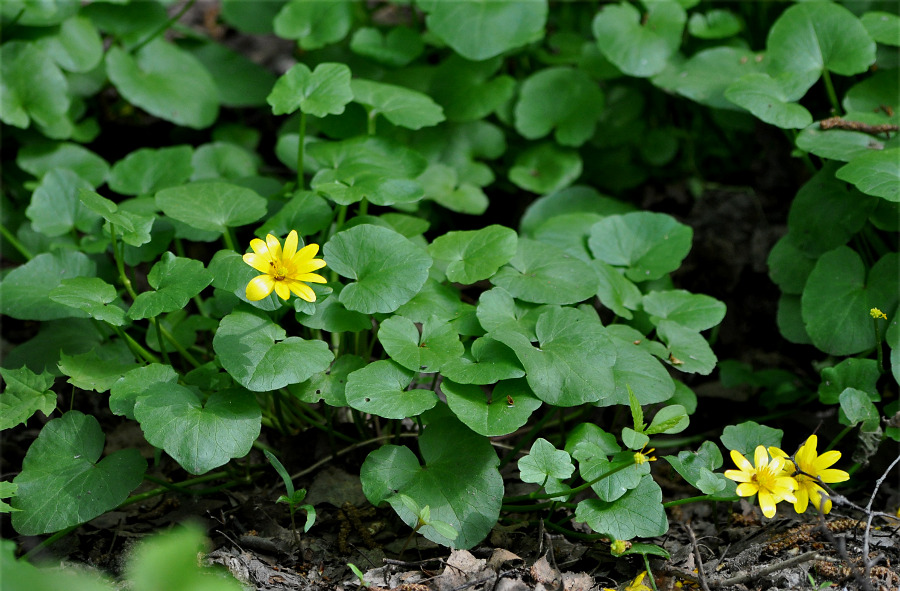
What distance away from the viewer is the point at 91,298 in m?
1.67

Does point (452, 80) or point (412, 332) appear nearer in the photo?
point (412, 332)

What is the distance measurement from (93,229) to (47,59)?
31.2 inches

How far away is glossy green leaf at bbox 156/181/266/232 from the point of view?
192 cm

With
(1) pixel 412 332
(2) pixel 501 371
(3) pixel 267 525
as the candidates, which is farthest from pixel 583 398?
(3) pixel 267 525

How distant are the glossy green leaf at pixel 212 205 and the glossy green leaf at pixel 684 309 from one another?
109cm

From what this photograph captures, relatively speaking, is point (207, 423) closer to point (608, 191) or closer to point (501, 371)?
point (501, 371)

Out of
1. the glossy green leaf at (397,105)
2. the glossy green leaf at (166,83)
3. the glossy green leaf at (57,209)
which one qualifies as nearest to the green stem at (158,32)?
the glossy green leaf at (166,83)

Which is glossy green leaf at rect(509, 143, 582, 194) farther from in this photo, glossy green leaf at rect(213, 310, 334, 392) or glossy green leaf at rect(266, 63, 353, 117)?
glossy green leaf at rect(213, 310, 334, 392)

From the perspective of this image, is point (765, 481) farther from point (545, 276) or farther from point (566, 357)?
point (545, 276)

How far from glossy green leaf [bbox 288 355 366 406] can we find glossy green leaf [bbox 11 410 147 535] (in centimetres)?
39

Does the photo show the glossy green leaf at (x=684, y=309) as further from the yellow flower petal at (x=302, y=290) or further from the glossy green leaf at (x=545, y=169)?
the yellow flower petal at (x=302, y=290)

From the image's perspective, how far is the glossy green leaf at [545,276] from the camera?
1825 millimetres

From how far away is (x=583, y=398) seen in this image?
5.18ft

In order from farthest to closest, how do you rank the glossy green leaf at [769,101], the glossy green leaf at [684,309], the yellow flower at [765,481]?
the glossy green leaf at [769,101] → the glossy green leaf at [684,309] → the yellow flower at [765,481]
